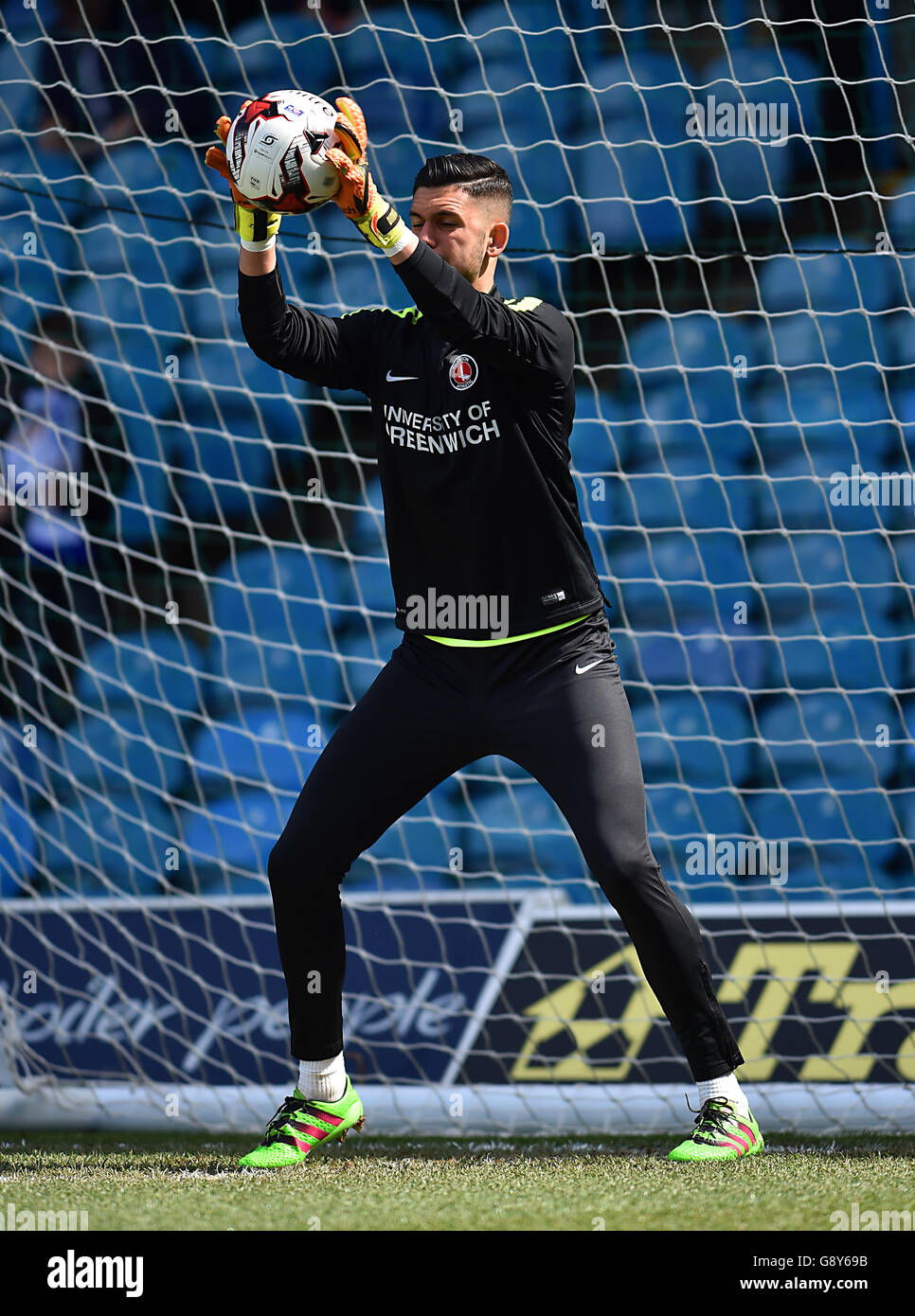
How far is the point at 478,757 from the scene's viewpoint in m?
2.13

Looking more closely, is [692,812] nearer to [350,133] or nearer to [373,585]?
[373,585]

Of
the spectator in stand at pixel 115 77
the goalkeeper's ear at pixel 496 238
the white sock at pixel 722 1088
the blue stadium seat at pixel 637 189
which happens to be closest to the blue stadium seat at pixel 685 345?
→ the blue stadium seat at pixel 637 189

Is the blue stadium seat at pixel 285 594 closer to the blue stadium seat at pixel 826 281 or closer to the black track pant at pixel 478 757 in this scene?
the blue stadium seat at pixel 826 281

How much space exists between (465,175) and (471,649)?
755 millimetres

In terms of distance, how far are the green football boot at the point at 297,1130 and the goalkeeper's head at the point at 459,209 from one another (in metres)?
1.34

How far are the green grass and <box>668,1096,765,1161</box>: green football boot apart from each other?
2cm

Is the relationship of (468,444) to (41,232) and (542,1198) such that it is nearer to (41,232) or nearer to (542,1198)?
(542,1198)

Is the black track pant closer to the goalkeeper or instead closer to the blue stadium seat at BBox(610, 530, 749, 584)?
the goalkeeper

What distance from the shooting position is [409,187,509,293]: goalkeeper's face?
7.14 feet

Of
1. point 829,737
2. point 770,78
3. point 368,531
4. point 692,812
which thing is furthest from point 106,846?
point 770,78

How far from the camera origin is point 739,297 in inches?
171

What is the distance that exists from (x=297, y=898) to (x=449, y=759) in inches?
12.8

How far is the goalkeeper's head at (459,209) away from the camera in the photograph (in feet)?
7.14

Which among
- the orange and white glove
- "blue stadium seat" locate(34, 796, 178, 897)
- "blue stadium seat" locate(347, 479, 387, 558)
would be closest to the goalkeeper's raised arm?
the orange and white glove
